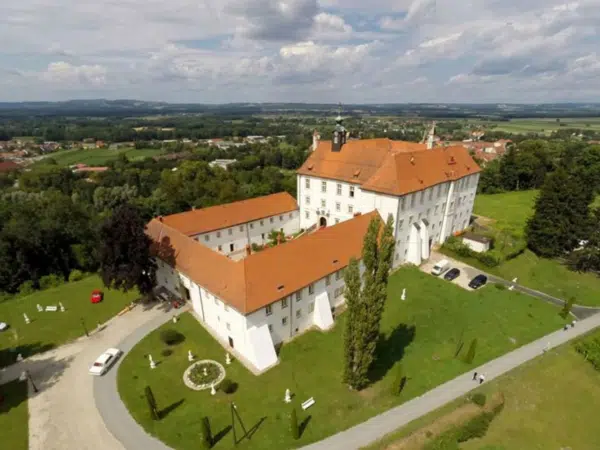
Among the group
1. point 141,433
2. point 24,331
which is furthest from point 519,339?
point 24,331

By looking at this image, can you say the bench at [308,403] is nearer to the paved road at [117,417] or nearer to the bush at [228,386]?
the bush at [228,386]

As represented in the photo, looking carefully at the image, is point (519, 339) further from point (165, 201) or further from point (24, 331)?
point (165, 201)

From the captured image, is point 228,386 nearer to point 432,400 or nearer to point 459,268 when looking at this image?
point 432,400

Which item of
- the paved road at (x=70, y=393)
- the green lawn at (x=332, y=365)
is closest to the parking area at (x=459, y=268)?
the green lawn at (x=332, y=365)

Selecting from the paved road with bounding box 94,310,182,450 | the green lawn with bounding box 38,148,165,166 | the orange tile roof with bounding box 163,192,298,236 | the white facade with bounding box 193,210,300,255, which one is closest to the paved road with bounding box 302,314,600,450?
the paved road with bounding box 94,310,182,450

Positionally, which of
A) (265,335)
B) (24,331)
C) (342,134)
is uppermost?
(342,134)
